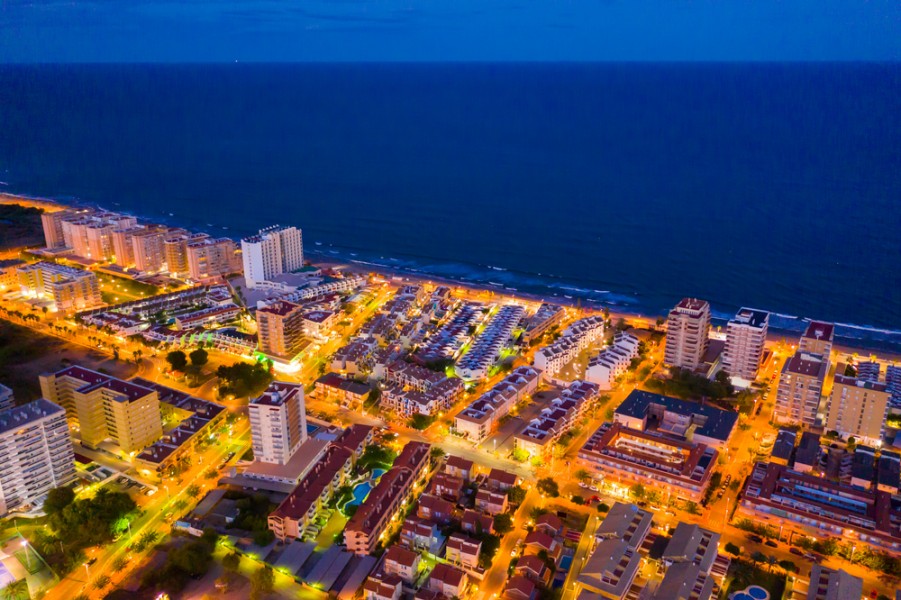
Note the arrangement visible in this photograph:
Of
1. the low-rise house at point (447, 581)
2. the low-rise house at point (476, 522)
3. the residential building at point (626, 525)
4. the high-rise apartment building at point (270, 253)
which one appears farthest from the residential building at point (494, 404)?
the high-rise apartment building at point (270, 253)

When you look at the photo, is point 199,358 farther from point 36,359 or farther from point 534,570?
point 534,570

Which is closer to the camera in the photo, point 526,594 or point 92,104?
point 526,594

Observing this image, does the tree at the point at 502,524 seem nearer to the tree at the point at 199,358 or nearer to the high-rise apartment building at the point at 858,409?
the high-rise apartment building at the point at 858,409

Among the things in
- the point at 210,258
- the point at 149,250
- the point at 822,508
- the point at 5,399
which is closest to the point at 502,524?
the point at 822,508

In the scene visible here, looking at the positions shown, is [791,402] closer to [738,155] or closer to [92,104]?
[738,155]

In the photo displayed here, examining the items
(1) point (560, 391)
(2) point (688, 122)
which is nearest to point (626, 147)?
(2) point (688, 122)

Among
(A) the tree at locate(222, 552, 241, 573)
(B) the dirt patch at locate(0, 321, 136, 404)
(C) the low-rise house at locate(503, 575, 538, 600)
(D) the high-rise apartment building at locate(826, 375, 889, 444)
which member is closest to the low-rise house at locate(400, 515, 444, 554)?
(C) the low-rise house at locate(503, 575, 538, 600)
